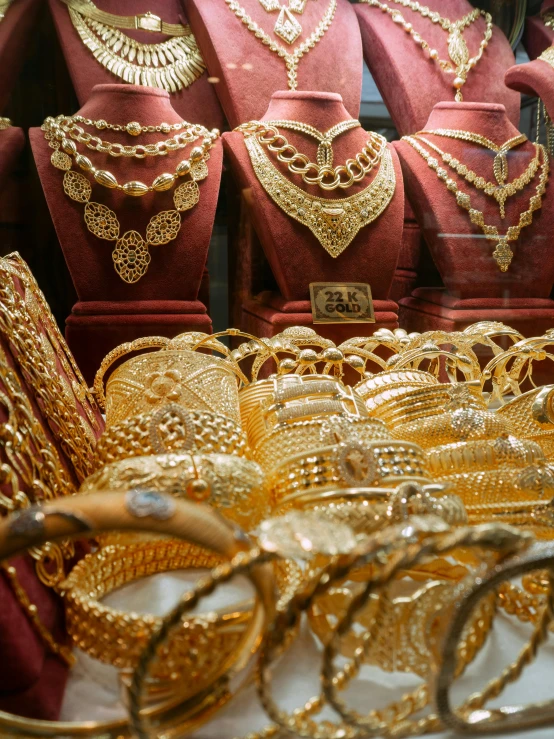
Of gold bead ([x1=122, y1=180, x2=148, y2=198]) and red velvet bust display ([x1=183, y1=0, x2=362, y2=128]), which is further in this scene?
red velvet bust display ([x1=183, y1=0, x2=362, y2=128])

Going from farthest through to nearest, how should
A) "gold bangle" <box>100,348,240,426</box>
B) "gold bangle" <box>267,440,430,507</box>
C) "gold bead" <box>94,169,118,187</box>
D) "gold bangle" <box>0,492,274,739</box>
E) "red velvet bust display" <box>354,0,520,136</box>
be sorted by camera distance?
"red velvet bust display" <box>354,0,520,136</box>, "gold bead" <box>94,169,118,187</box>, "gold bangle" <box>100,348,240,426</box>, "gold bangle" <box>267,440,430,507</box>, "gold bangle" <box>0,492,274,739</box>

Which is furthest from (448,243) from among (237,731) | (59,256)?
(237,731)

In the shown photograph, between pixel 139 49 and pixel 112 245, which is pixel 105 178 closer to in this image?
pixel 112 245

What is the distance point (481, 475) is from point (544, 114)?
2.84 ft

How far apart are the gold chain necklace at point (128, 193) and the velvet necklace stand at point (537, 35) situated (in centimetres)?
64

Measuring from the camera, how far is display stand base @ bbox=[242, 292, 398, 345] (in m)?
1.12

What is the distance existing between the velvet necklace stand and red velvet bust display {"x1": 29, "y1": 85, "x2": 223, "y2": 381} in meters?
0.63

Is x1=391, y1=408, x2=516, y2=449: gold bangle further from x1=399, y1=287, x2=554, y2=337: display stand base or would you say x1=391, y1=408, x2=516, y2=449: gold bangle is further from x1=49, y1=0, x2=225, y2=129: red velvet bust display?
x1=49, y1=0, x2=225, y2=129: red velvet bust display

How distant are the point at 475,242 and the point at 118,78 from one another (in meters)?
0.67

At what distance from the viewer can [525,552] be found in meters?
0.37

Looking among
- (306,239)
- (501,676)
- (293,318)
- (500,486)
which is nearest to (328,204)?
(306,239)

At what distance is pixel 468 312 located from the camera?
117 cm

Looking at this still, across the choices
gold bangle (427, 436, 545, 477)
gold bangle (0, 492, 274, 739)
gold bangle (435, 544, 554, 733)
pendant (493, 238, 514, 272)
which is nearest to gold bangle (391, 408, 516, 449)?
gold bangle (427, 436, 545, 477)

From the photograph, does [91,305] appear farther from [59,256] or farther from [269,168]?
[269,168]
